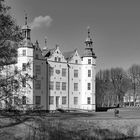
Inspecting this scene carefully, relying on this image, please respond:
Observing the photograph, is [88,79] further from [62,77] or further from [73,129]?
[73,129]

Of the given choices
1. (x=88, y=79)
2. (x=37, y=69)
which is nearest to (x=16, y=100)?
(x=37, y=69)

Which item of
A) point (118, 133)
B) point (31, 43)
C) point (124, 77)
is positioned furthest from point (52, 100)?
point (124, 77)

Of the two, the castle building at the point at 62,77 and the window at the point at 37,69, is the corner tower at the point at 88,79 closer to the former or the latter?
the castle building at the point at 62,77

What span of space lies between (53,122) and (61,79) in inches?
941

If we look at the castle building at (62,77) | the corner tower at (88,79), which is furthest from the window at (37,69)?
the corner tower at (88,79)

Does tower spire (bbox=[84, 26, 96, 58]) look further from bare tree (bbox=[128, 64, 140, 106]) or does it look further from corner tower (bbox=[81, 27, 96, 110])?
bare tree (bbox=[128, 64, 140, 106])

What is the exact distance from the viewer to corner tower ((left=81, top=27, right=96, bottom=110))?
50.9 m

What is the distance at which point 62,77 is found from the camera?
49062 millimetres

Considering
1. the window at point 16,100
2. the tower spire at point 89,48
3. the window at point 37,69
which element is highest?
the tower spire at point 89,48

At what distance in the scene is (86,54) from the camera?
51.8 meters

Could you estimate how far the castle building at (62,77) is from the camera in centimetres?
4584

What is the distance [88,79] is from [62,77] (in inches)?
207

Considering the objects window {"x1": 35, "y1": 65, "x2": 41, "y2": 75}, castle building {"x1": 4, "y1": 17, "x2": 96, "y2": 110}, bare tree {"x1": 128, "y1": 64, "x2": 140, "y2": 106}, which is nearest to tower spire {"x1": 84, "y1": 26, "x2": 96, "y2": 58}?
castle building {"x1": 4, "y1": 17, "x2": 96, "y2": 110}

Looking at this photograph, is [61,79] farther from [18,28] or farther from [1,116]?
[18,28]
